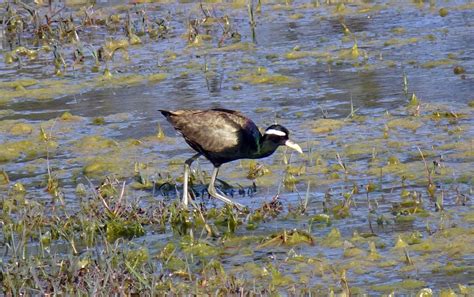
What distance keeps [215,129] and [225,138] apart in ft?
0.35

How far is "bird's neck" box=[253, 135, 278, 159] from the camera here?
29.5 feet

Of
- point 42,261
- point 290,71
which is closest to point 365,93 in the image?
point 290,71

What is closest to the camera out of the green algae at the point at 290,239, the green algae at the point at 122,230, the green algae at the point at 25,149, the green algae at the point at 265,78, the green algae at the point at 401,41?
the green algae at the point at 290,239

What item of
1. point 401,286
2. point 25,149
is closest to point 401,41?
point 25,149

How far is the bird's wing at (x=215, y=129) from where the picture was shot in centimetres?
909

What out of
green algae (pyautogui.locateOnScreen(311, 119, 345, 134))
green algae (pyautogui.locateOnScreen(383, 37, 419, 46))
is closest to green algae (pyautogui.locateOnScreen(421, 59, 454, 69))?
green algae (pyautogui.locateOnScreen(383, 37, 419, 46))

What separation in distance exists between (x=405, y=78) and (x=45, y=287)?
19.1ft

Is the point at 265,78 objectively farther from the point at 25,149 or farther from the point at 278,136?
the point at 278,136

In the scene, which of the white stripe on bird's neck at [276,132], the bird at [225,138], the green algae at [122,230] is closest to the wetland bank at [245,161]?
the green algae at [122,230]

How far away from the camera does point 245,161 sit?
10.1 metres

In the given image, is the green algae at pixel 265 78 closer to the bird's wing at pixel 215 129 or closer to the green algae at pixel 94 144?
the green algae at pixel 94 144

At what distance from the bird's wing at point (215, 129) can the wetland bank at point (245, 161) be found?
0.39m

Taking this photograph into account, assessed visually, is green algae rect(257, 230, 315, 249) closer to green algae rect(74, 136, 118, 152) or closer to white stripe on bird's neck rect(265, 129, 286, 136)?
white stripe on bird's neck rect(265, 129, 286, 136)

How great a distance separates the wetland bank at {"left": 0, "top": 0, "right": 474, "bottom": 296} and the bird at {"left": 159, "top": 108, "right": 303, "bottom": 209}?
0.30 m
